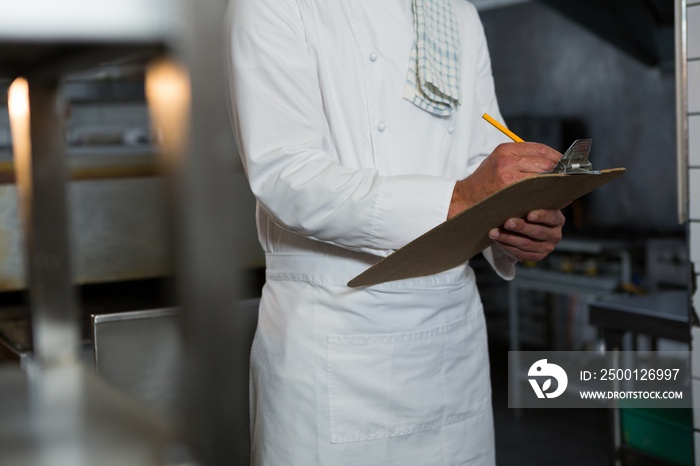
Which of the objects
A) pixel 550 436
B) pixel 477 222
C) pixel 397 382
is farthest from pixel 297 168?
pixel 550 436

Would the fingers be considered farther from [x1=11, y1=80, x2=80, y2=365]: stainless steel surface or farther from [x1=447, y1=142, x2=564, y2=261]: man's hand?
[x1=11, y1=80, x2=80, y2=365]: stainless steel surface

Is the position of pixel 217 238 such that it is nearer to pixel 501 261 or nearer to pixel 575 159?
pixel 575 159

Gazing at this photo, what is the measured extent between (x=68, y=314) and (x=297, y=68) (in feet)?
3.27

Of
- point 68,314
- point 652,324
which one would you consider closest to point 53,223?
point 68,314

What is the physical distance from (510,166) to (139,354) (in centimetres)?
88

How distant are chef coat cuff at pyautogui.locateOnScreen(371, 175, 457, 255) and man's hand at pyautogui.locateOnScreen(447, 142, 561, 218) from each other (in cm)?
4

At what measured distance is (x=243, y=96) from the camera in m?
1.02

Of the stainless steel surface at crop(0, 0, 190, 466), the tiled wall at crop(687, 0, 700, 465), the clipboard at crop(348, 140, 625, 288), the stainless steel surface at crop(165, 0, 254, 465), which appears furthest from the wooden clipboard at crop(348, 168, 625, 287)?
the tiled wall at crop(687, 0, 700, 465)

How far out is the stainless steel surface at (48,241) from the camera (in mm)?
1765

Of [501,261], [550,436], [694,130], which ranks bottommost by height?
[550,436]

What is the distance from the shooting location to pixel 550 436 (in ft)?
11.7

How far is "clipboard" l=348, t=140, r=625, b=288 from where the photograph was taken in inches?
34.8

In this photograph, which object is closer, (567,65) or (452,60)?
(452,60)

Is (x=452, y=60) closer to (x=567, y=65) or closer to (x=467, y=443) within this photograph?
(x=467, y=443)
